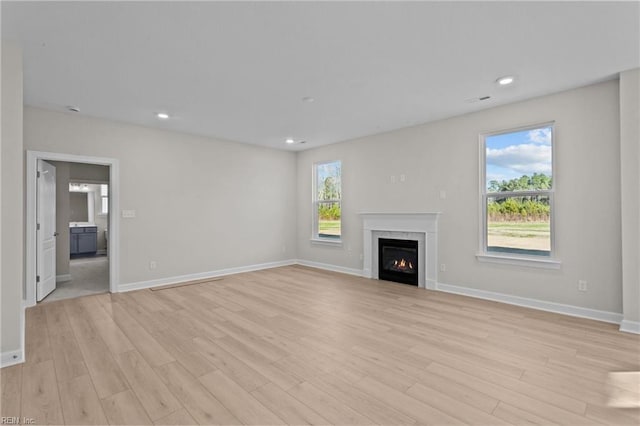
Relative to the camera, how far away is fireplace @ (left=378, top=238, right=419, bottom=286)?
205 inches

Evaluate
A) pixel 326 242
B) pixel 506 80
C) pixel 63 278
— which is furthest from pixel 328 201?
pixel 63 278

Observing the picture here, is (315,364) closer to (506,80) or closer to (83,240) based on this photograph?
(506,80)

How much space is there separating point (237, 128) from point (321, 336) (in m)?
3.84

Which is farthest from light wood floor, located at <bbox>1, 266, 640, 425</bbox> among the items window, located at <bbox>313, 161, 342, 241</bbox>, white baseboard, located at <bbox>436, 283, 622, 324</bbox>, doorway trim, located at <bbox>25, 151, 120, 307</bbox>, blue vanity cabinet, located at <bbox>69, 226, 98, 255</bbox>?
blue vanity cabinet, located at <bbox>69, 226, 98, 255</bbox>

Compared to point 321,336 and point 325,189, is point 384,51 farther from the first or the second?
Answer: point 325,189

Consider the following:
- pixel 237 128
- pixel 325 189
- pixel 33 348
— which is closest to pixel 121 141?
pixel 237 128

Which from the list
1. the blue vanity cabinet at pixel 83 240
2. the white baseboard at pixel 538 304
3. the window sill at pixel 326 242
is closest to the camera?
the white baseboard at pixel 538 304

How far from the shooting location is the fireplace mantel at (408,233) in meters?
4.89

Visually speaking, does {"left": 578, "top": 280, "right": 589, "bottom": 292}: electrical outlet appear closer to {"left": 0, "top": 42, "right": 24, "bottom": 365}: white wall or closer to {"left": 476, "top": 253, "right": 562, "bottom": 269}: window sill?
{"left": 476, "top": 253, "right": 562, "bottom": 269}: window sill

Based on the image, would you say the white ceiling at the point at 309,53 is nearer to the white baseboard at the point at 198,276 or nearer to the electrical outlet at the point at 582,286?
the electrical outlet at the point at 582,286

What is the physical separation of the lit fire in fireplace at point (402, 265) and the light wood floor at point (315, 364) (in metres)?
1.18

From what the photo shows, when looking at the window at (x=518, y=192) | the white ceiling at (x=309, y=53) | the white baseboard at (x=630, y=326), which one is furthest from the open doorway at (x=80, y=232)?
the white baseboard at (x=630, y=326)

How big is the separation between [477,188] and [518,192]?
0.53 metres

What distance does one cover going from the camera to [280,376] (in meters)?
2.29
